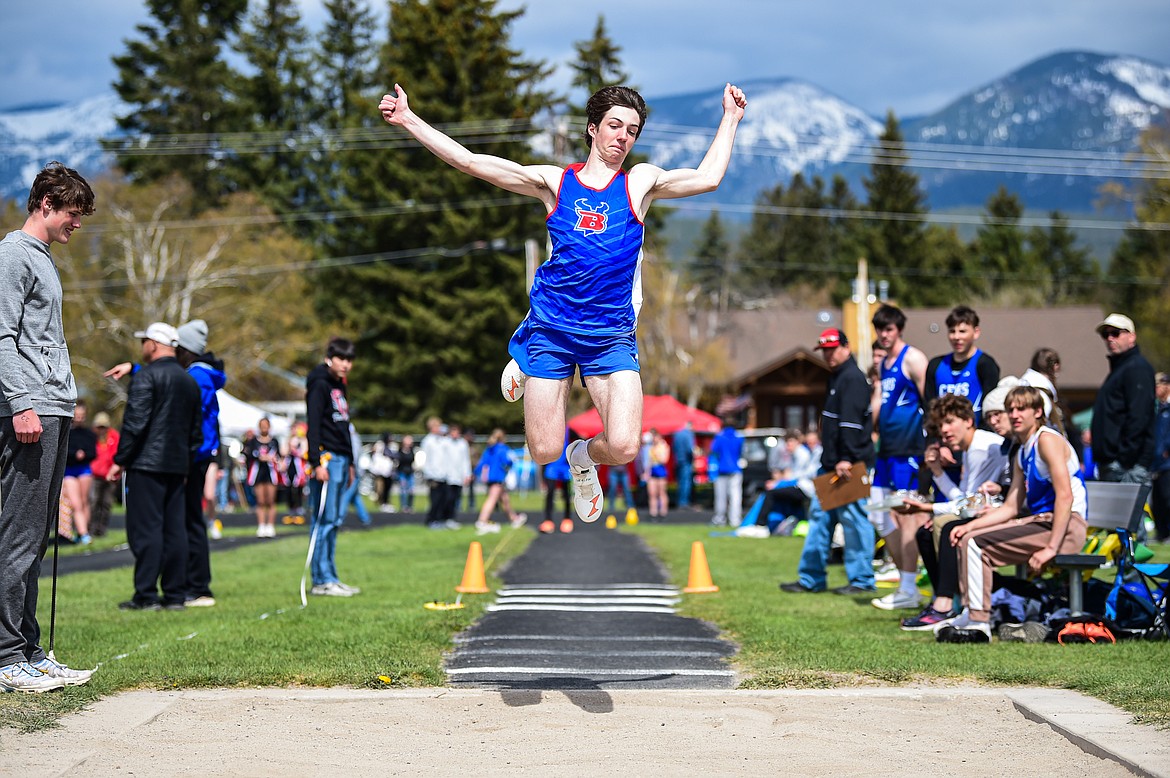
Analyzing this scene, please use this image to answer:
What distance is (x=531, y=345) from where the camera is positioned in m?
6.26

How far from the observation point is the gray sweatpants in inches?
242

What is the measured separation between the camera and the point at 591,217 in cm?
609

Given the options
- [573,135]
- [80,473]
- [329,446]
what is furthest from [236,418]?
[329,446]

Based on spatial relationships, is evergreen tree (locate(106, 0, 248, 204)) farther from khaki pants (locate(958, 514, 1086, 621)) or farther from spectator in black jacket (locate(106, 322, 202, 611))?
khaki pants (locate(958, 514, 1086, 621))

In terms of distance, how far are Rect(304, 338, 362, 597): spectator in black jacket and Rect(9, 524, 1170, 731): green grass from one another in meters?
0.62

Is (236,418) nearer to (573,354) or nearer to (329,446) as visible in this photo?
(329,446)

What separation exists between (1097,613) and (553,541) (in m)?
12.3

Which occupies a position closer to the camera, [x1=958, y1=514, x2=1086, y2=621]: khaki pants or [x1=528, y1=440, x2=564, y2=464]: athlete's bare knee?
[x1=528, y1=440, x2=564, y2=464]: athlete's bare knee

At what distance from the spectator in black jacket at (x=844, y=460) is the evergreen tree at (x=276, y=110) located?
2220 inches

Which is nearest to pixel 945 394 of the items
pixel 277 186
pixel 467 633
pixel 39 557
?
pixel 467 633

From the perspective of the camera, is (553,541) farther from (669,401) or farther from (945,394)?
(669,401)

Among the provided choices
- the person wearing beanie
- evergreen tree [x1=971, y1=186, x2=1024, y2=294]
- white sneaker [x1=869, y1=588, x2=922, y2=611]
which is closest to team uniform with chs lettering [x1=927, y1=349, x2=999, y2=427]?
white sneaker [x1=869, y1=588, x2=922, y2=611]

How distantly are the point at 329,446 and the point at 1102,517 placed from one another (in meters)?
6.43

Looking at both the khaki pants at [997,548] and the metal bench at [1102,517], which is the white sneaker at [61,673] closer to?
the khaki pants at [997,548]
